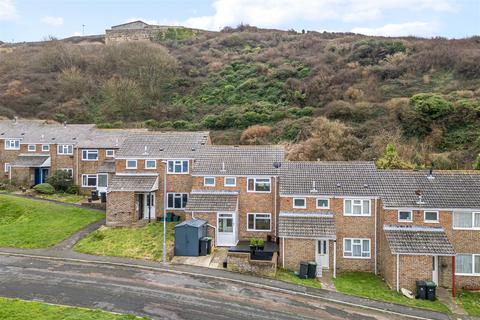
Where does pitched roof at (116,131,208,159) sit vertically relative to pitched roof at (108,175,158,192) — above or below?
above

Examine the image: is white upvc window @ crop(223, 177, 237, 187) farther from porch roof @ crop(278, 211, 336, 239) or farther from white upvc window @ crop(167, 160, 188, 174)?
white upvc window @ crop(167, 160, 188, 174)

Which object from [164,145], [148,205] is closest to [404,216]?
[148,205]

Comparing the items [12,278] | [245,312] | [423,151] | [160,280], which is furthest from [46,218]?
[423,151]

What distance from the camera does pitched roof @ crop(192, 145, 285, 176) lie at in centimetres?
3012

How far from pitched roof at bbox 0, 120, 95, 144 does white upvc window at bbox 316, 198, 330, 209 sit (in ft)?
98.8

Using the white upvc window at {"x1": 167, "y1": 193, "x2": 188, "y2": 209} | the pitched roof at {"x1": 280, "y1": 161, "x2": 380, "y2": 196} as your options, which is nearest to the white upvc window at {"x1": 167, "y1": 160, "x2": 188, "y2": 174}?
the white upvc window at {"x1": 167, "y1": 193, "x2": 188, "y2": 209}

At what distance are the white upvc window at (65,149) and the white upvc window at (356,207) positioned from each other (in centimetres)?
3262

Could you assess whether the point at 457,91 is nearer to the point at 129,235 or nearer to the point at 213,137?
the point at 213,137

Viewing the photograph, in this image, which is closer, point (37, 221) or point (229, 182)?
point (229, 182)

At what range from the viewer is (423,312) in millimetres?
20641

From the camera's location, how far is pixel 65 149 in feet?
147

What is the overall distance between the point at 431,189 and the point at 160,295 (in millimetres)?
19067

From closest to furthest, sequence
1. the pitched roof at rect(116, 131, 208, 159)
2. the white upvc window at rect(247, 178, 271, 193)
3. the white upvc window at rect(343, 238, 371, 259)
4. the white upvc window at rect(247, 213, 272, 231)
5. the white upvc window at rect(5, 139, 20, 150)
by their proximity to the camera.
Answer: the white upvc window at rect(343, 238, 371, 259) < the white upvc window at rect(247, 213, 272, 231) < the white upvc window at rect(247, 178, 271, 193) < the pitched roof at rect(116, 131, 208, 159) < the white upvc window at rect(5, 139, 20, 150)

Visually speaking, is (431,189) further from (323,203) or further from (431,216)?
(323,203)
